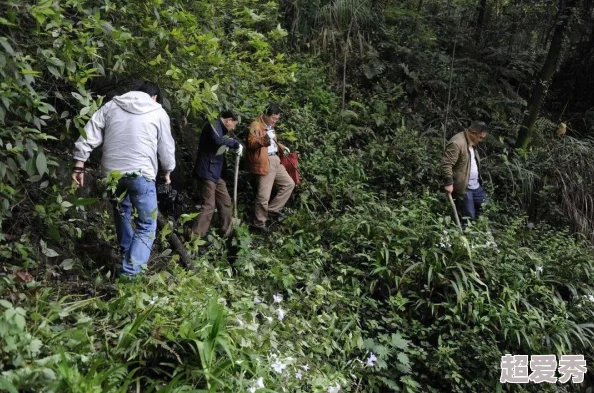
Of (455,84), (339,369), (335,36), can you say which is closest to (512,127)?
(455,84)

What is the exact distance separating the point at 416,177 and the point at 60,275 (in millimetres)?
5829

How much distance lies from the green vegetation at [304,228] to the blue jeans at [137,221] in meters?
0.20

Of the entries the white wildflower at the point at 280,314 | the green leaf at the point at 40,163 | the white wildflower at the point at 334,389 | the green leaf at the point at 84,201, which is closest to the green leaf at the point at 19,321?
the green leaf at the point at 84,201

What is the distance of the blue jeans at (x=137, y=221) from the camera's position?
408 cm

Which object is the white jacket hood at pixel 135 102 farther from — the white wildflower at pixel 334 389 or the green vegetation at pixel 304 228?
the white wildflower at pixel 334 389

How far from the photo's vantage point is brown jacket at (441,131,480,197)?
22.0 feet

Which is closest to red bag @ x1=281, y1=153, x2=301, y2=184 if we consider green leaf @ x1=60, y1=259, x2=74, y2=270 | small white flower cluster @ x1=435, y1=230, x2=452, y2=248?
small white flower cluster @ x1=435, y1=230, x2=452, y2=248

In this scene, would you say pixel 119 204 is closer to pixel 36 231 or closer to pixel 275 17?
pixel 36 231

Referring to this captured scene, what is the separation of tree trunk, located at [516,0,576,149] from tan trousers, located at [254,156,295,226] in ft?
15.8

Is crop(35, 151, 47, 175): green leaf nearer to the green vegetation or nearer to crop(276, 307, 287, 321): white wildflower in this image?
the green vegetation

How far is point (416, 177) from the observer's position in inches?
327

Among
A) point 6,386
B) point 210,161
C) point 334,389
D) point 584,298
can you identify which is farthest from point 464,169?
point 6,386

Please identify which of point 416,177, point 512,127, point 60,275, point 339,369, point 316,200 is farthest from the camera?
point 512,127

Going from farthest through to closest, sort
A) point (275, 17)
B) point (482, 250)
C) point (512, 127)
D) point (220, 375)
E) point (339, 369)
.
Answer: point (512, 127)
point (275, 17)
point (482, 250)
point (339, 369)
point (220, 375)
